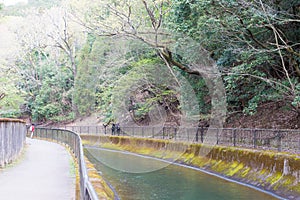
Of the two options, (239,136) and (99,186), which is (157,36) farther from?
(99,186)

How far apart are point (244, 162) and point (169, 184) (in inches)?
127

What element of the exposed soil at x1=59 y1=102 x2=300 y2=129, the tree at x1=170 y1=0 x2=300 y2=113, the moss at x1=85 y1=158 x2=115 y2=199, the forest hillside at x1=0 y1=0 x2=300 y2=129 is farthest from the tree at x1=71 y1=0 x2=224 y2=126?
the moss at x1=85 y1=158 x2=115 y2=199

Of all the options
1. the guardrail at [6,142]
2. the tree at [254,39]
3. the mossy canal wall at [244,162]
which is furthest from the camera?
the tree at [254,39]

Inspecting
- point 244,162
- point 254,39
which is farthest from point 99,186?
point 254,39

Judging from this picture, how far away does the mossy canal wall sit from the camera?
512 inches

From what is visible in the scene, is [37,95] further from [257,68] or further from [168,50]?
[257,68]

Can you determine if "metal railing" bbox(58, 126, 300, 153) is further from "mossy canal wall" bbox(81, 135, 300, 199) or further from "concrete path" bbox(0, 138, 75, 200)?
"concrete path" bbox(0, 138, 75, 200)

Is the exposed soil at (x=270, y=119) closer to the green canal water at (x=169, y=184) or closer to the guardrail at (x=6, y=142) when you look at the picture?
the green canal water at (x=169, y=184)

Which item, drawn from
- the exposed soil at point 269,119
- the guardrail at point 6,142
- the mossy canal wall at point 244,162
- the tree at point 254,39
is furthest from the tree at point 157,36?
the guardrail at point 6,142

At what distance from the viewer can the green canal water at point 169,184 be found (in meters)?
13.2

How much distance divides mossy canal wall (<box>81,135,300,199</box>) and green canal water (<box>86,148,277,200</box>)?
22.4 inches

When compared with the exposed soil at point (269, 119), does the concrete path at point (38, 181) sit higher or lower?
lower

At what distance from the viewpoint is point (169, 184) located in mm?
15758

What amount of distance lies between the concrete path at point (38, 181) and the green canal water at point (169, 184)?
7.42 feet
